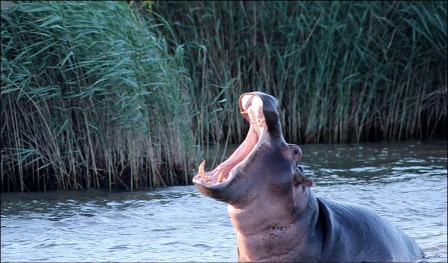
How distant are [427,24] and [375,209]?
3.75m

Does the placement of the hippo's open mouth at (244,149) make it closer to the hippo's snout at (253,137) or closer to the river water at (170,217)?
the hippo's snout at (253,137)

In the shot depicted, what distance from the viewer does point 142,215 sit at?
6707 millimetres

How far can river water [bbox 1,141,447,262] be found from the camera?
5.59 metres

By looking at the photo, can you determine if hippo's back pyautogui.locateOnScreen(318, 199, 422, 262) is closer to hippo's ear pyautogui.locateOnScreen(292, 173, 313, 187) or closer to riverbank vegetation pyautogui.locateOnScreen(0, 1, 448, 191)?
hippo's ear pyautogui.locateOnScreen(292, 173, 313, 187)

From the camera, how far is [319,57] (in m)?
9.80

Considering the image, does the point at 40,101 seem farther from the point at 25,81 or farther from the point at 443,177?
the point at 443,177

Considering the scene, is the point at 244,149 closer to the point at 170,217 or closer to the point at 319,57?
the point at 170,217

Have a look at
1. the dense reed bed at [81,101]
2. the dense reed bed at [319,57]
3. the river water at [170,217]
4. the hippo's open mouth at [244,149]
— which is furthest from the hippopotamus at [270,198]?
the dense reed bed at [319,57]

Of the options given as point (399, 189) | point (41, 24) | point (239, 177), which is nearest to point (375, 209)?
point (399, 189)

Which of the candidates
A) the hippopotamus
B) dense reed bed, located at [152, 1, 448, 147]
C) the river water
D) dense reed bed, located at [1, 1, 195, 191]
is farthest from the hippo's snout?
dense reed bed, located at [152, 1, 448, 147]

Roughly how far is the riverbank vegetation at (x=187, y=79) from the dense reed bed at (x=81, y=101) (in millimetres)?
12

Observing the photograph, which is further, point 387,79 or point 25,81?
point 387,79

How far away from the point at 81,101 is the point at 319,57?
3.27 metres

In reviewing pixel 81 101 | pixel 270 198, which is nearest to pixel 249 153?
pixel 270 198
